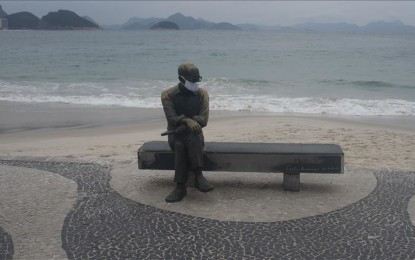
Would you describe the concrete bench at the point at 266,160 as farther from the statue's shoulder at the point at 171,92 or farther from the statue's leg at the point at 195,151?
the statue's shoulder at the point at 171,92

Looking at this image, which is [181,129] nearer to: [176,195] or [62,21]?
[176,195]

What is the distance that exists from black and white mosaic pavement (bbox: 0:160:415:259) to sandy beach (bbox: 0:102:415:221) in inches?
10.0

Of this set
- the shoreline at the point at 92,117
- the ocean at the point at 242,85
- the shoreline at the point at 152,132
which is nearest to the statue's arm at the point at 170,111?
the shoreline at the point at 152,132

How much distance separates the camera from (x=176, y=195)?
541cm

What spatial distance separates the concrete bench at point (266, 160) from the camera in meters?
5.46

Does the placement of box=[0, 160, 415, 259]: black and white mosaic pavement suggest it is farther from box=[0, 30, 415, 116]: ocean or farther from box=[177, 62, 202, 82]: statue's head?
box=[0, 30, 415, 116]: ocean

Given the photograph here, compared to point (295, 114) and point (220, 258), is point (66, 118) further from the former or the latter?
point (220, 258)

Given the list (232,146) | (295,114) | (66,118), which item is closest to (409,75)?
(295,114)

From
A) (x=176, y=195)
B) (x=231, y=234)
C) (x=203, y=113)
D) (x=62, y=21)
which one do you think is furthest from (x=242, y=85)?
(x=62, y=21)

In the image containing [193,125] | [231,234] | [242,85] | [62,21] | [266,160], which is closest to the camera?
[231,234]

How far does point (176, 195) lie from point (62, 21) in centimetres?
14523

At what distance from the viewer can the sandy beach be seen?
5.37 meters

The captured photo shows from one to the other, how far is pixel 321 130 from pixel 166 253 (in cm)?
824

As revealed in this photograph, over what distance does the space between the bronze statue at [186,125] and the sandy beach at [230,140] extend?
22cm
